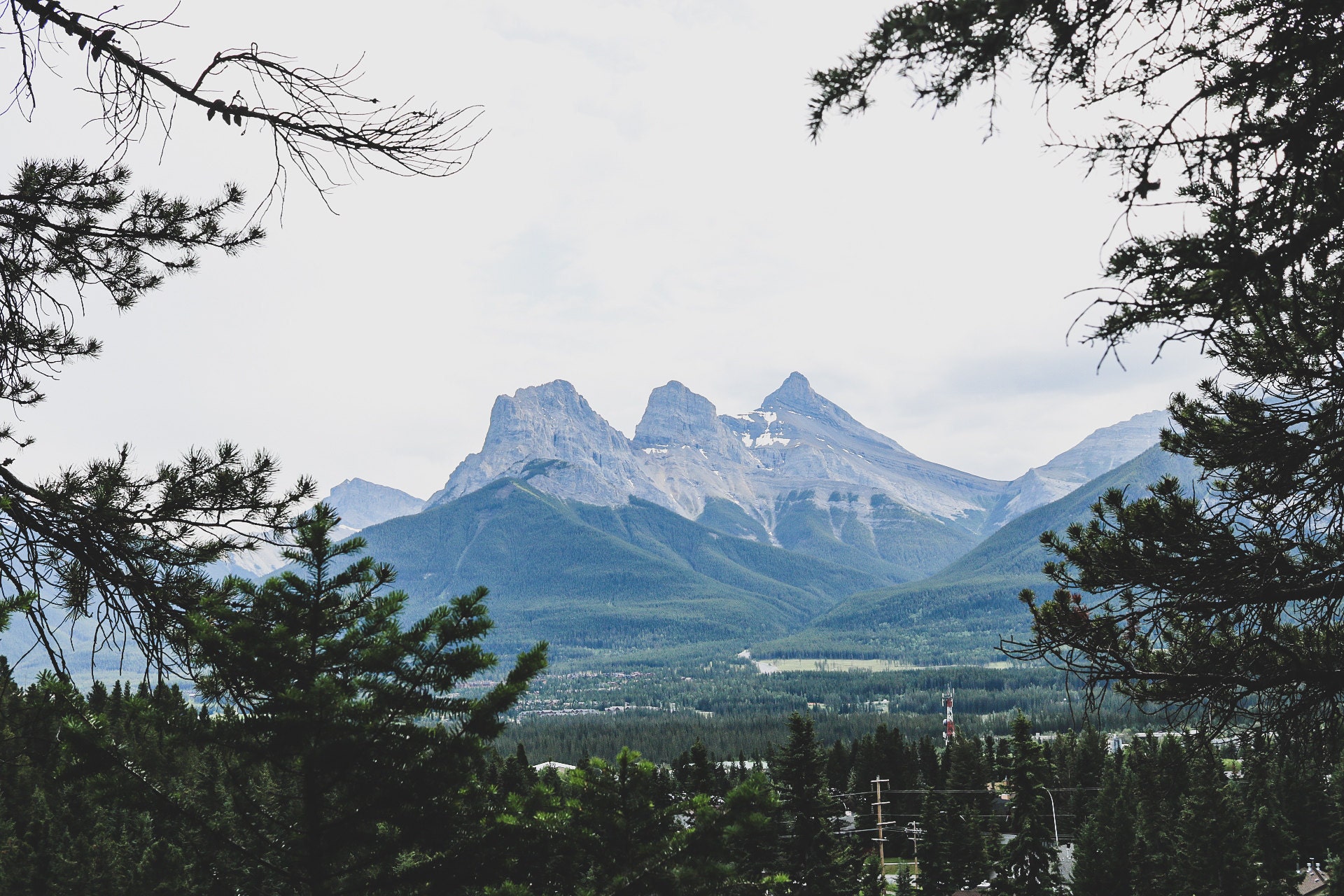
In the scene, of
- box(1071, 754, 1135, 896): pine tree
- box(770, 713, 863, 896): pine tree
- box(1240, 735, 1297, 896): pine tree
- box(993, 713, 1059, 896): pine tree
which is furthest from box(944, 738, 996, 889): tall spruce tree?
box(770, 713, 863, 896): pine tree

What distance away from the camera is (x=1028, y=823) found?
31.4 metres

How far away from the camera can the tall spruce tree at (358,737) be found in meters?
7.26

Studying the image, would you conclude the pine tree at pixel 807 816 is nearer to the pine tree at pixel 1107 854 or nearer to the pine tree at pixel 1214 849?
the pine tree at pixel 1214 849

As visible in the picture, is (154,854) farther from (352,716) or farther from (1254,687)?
(1254,687)

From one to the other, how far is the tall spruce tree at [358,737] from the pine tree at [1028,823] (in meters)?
28.7

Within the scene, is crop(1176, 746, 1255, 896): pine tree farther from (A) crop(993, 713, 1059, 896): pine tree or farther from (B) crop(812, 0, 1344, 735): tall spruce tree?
(B) crop(812, 0, 1344, 735): tall spruce tree

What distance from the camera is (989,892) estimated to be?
35.5 metres

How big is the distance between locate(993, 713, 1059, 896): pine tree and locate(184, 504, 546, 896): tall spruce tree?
94.0 feet

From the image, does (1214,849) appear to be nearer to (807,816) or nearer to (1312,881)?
(807,816)

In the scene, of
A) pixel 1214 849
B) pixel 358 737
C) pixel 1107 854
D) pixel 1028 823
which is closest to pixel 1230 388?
pixel 358 737

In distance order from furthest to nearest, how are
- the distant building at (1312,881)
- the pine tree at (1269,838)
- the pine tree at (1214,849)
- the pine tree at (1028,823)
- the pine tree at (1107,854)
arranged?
the distant building at (1312,881), the pine tree at (1107,854), the pine tree at (1269,838), the pine tree at (1214,849), the pine tree at (1028,823)

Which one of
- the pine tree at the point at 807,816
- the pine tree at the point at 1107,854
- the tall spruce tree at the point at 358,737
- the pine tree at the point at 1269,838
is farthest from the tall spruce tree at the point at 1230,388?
the pine tree at the point at 1107,854

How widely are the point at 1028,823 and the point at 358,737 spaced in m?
30.4

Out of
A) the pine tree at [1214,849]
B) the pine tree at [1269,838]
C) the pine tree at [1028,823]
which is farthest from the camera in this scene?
the pine tree at [1269,838]
